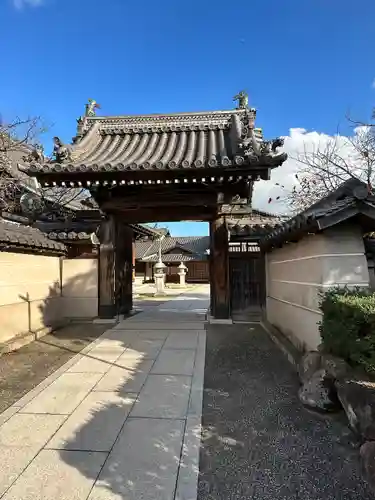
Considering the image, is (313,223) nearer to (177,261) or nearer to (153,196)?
(153,196)

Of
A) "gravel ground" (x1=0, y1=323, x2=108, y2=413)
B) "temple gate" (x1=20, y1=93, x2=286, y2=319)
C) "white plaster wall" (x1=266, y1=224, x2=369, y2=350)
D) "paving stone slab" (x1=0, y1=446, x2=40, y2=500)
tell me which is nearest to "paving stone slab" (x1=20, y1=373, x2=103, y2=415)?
"gravel ground" (x1=0, y1=323, x2=108, y2=413)

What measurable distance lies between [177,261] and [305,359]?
1363 inches

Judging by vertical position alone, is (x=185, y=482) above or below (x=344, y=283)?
below

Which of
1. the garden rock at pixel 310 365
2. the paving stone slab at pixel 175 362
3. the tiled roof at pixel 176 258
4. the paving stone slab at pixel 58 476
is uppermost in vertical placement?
the tiled roof at pixel 176 258

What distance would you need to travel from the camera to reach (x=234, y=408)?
3.93 meters

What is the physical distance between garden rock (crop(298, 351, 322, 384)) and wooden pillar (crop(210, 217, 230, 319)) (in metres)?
4.43

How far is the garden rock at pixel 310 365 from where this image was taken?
4.02m

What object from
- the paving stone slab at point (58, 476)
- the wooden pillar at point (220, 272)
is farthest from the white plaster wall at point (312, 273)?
the paving stone slab at point (58, 476)

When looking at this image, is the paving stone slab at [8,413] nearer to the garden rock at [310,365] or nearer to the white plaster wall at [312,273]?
the garden rock at [310,365]

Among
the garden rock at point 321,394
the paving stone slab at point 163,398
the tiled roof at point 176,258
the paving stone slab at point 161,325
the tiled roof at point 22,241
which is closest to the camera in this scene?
the garden rock at point 321,394

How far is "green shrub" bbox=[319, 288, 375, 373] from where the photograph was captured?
3106 mm

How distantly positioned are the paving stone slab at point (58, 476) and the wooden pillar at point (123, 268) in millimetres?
6598

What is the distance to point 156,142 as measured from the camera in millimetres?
10664

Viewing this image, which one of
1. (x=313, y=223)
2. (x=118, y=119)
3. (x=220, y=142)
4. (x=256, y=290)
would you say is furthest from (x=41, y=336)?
(x=118, y=119)
